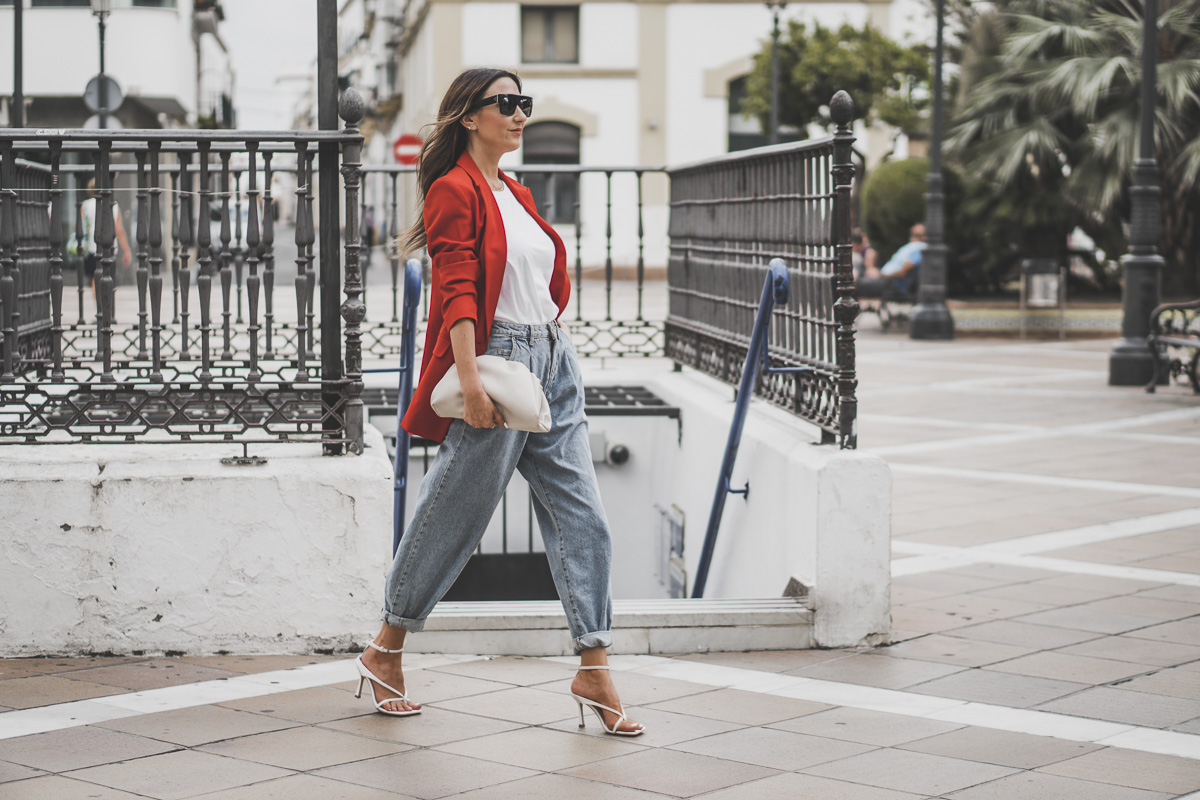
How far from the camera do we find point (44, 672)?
4523mm

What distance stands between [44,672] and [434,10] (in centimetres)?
3344

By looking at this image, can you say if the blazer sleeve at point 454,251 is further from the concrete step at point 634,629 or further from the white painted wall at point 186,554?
the concrete step at point 634,629

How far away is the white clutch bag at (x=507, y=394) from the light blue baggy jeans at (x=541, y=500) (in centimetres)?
12

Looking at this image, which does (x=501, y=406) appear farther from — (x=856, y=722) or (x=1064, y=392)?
(x=1064, y=392)

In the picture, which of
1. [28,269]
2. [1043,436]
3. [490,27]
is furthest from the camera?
[490,27]

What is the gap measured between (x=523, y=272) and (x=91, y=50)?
92.0 ft

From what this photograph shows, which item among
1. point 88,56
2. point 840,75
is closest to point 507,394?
point 840,75

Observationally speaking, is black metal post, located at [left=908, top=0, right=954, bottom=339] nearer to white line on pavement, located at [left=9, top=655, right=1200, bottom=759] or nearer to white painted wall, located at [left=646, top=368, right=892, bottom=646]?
white painted wall, located at [left=646, top=368, right=892, bottom=646]

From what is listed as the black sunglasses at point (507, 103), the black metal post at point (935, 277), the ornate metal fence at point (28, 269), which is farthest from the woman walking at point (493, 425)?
the black metal post at point (935, 277)

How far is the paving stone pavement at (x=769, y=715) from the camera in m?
3.58

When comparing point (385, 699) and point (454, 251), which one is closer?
point (454, 251)

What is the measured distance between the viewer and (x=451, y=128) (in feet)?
13.4

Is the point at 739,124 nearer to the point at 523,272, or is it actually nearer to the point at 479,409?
the point at 523,272

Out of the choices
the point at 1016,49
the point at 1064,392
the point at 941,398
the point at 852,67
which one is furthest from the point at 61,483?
the point at 852,67
